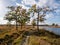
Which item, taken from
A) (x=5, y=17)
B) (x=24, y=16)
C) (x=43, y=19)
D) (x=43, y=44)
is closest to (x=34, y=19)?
(x=43, y=19)

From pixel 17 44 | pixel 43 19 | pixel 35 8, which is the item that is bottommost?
pixel 17 44

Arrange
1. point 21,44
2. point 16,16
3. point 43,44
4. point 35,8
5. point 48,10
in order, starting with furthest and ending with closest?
point 16,16
point 35,8
point 48,10
point 21,44
point 43,44

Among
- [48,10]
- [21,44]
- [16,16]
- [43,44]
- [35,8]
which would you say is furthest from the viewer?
[16,16]

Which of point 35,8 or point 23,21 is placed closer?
point 35,8

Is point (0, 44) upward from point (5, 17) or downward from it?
downward

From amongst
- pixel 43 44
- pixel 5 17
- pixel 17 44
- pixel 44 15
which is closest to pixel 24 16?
pixel 5 17

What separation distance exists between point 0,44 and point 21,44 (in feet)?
8.09

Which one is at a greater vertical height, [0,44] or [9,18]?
[9,18]

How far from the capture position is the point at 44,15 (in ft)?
110

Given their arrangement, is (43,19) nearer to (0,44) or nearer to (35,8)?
(35,8)

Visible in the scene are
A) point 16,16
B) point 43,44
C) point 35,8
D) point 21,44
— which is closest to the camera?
point 43,44

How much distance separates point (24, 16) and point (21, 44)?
64.8 ft

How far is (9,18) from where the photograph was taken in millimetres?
37719

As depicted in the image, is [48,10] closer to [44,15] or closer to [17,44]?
[44,15]
